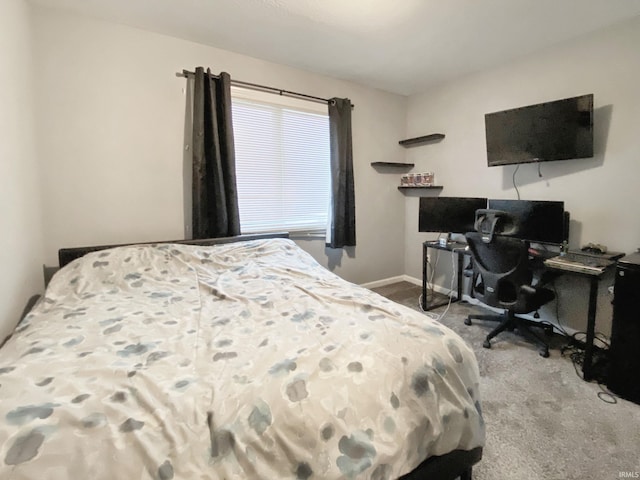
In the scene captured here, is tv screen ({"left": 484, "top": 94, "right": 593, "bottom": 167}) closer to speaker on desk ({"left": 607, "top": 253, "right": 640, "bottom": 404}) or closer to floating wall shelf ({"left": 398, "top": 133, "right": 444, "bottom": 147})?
floating wall shelf ({"left": 398, "top": 133, "right": 444, "bottom": 147})

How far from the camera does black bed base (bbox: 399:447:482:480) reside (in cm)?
105

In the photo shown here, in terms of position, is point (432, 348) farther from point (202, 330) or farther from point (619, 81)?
point (619, 81)

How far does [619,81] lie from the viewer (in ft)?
7.85

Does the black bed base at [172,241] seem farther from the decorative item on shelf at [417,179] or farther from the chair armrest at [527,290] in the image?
the chair armrest at [527,290]

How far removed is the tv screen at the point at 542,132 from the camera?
95.9 inches

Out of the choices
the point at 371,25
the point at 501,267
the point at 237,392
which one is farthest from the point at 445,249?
the point at 237,392

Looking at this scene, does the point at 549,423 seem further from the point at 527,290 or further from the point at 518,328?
the point at 518,328

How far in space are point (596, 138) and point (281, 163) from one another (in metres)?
2.74

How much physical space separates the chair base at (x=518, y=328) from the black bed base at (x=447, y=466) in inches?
60.9

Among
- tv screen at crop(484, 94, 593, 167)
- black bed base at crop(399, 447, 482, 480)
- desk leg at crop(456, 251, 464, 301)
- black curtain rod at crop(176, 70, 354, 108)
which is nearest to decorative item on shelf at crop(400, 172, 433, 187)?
tv screen at crop(484, 94, 593, 167)

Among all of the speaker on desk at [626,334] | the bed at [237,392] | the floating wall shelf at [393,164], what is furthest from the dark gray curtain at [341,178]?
the speaker on desk at [626,334]

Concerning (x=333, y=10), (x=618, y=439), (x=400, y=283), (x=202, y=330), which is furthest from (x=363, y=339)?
(x=400, y=283)

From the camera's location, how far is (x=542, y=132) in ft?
8.72

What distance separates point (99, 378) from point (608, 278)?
3.35 metres
